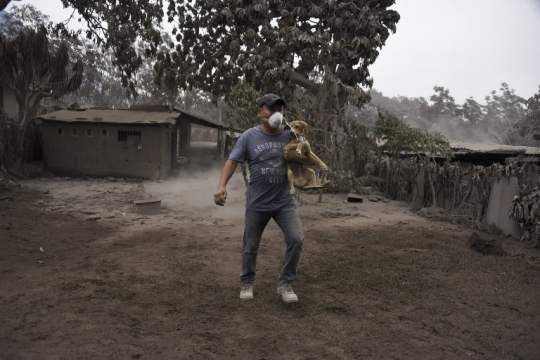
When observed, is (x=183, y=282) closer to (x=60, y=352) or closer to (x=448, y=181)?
(x=60, y=352)

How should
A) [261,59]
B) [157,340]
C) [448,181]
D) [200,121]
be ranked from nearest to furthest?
[157,340]
[448,181]
[261,59]
[200,121]

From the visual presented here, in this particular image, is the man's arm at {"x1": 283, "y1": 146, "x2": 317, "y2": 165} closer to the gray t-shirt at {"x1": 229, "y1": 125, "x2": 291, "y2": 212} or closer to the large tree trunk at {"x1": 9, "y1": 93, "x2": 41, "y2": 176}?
the gray t-shirt at {"x1": 229, "y1": 125, "x2": 291, "y2": 212}

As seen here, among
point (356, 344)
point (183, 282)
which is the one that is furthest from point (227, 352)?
point (183, 282)

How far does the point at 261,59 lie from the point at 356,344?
1093 centimetres

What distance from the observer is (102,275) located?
14.1 feet

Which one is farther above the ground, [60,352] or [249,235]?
[249,235]

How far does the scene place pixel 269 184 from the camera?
138 inches

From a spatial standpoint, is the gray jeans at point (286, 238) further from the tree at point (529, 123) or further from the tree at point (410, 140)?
the tree at point (529, 123)

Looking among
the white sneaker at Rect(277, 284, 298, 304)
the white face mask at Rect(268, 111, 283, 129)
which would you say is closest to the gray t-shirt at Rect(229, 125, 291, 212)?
the white face mask at Rect(268, 111, 283, 129)

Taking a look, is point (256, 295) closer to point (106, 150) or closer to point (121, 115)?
point (106, 150)

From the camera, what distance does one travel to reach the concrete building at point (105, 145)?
575 inches

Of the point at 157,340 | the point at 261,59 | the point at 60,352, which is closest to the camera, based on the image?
the point at 60,352

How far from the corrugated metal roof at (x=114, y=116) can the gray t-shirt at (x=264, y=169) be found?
11140mm

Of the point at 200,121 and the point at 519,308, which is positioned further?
the point at 200,121
